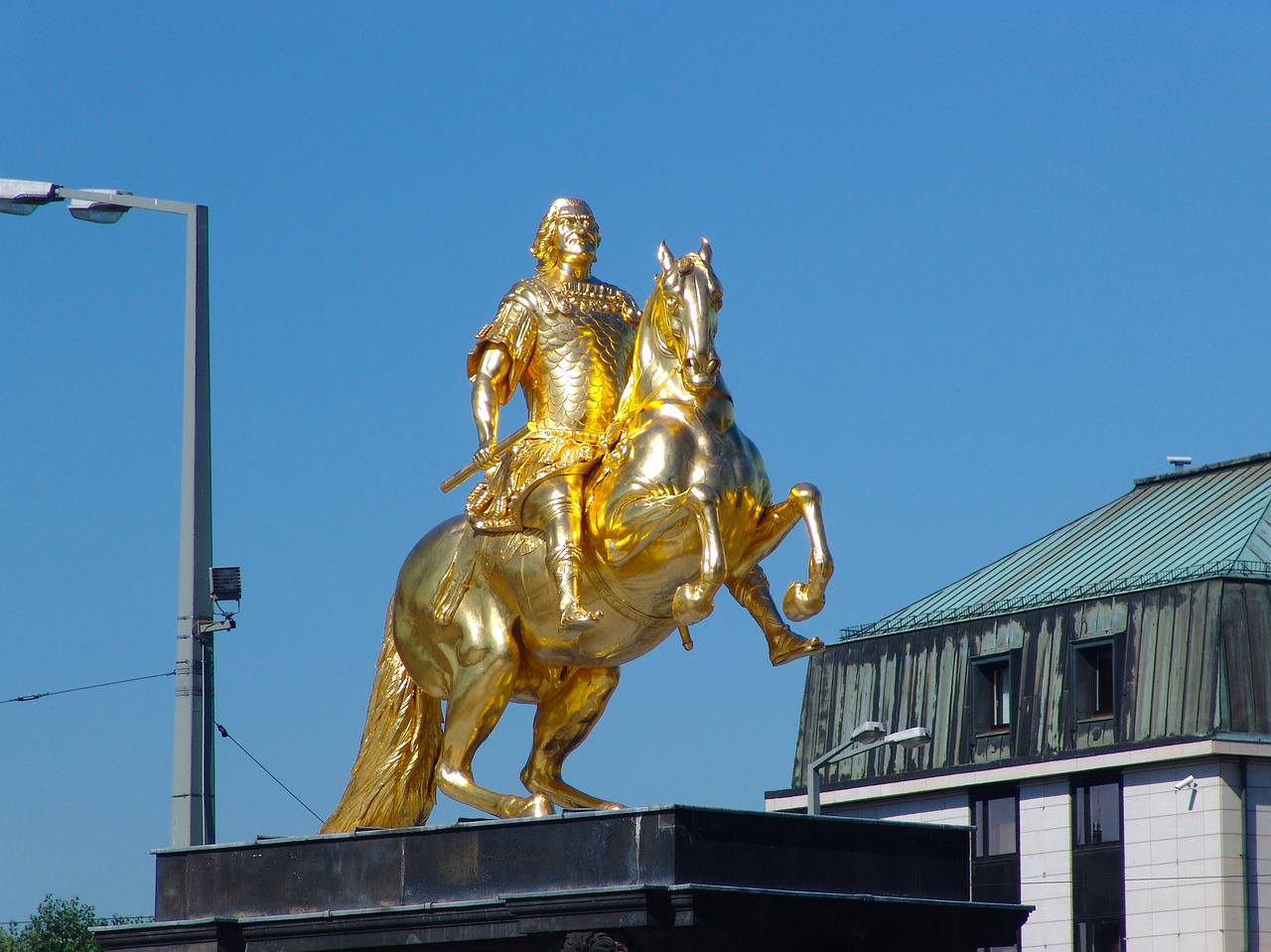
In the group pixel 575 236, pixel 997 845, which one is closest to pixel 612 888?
pixel 575 236

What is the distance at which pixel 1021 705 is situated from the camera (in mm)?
46969

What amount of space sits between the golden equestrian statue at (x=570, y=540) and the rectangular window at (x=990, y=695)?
108 feet

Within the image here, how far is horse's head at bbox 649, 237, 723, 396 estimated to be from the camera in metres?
14.3

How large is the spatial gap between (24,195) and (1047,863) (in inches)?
1208

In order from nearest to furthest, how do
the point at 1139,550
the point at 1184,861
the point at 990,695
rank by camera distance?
the point at 1184,861, the point at 1139,550, the point at 990,695

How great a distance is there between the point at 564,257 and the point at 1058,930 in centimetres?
3212

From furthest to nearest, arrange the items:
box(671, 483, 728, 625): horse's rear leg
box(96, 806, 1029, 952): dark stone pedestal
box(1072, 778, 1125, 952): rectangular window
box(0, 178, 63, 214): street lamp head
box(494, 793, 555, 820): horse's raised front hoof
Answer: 1. box(1072, 778, 1125, 952): rectangular window
2. box(0, 178, 63, 214): street lamp head
3. box(494, 793, 555, 820): horse's raised front hoof
4. box(671, 483, 728, 625): horse's rear leg
5. box(96, 806, 1029, 952): dark stone pedestal

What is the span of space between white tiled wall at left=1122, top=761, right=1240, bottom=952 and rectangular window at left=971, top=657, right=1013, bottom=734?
3571 millimetres

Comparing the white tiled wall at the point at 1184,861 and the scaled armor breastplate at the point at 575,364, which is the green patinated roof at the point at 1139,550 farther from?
the scaled armor breastplate at the point at 575,364

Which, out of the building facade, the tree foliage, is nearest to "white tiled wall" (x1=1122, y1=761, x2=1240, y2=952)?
the building facade

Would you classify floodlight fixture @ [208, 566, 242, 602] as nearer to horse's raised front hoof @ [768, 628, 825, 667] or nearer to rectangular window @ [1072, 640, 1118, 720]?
horse's raised front hoof @ [768, 628, 825, 667]

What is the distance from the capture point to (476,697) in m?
15.0

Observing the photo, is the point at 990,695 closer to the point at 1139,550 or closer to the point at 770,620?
the point at 1139,550

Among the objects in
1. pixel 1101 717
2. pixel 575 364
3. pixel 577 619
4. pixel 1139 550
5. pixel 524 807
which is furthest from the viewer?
pixel 1139 550
